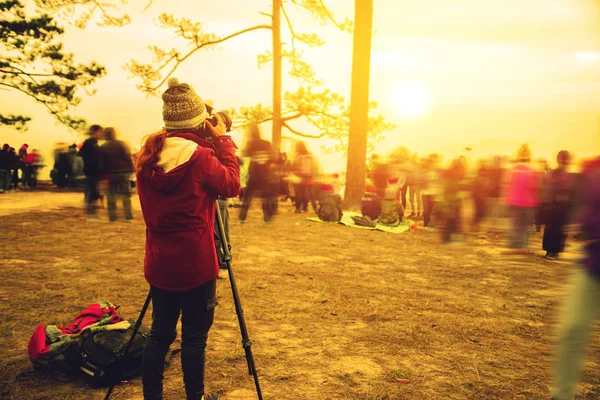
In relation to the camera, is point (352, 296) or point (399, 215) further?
point (399, 215)

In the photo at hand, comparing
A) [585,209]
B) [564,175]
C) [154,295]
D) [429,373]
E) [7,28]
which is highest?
[7,28]

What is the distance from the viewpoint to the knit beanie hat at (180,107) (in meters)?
2.76

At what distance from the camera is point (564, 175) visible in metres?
2.61

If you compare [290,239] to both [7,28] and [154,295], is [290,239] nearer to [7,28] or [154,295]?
[154,295]

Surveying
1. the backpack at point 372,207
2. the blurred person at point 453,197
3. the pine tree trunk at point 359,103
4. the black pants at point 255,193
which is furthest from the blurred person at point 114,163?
the blurred person at point 453,197

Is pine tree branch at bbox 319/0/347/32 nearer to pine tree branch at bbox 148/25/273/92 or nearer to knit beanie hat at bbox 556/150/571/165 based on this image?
pine tree branch at bbox 148/25/273/92

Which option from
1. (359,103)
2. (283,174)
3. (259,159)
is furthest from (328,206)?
(259,159)

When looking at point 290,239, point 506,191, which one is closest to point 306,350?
point 506,191

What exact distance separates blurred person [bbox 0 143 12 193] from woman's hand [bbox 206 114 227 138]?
1958cm

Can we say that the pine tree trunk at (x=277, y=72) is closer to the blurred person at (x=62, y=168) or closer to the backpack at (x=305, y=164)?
the backpack at (x=305, y=164)

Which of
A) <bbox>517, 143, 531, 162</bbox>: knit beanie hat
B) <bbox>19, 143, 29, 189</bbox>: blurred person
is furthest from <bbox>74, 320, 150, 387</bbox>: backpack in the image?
<bbox>19, 143, 29, 189</bbox>: blurred person

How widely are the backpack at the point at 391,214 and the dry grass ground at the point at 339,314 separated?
2376mm

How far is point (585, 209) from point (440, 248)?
7.29 m

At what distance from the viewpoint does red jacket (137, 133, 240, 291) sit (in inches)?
104
